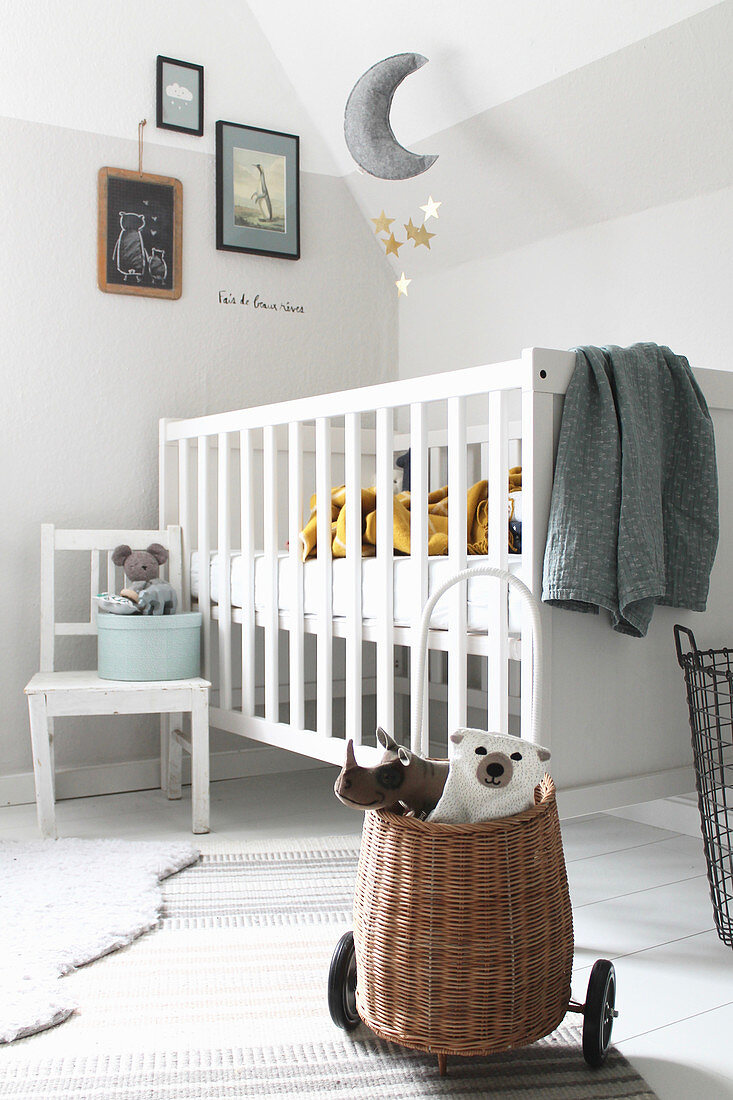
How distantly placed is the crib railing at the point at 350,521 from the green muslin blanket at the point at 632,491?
0.04m

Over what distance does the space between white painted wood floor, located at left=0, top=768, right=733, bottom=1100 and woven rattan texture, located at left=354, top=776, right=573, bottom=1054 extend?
0.69 ft

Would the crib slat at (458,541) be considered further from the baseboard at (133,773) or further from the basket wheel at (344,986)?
the baseboard at (133,773)

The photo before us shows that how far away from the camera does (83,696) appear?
211 cm

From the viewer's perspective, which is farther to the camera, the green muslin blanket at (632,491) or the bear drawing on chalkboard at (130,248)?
the bear drawing on chalkboard at (130,248)

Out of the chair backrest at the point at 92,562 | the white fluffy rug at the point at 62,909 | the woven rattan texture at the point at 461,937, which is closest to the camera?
the woven rattan texture at the point at 461,937

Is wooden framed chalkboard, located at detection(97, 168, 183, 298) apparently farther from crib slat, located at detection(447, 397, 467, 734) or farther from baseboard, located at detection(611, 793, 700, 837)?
baseboard, located at detection(611, 793, 700, 837)

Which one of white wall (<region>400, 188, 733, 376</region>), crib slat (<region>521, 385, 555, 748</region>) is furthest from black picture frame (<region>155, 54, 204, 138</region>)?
crib slat (<region>521, 385, 555, 748</region>)

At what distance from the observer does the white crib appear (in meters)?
1.48

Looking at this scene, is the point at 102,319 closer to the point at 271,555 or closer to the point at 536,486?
the point at 271,555


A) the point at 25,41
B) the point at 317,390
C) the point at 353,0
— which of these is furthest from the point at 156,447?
the point at 353,0

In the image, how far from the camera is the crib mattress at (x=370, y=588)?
157 cm

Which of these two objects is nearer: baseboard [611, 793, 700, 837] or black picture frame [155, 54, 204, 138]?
baseboard [611, 793, 700, 837]

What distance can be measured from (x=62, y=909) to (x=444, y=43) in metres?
1.92

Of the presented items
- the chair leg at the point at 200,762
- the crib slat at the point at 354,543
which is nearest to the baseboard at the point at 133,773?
the chair leg at the point at 200,762
